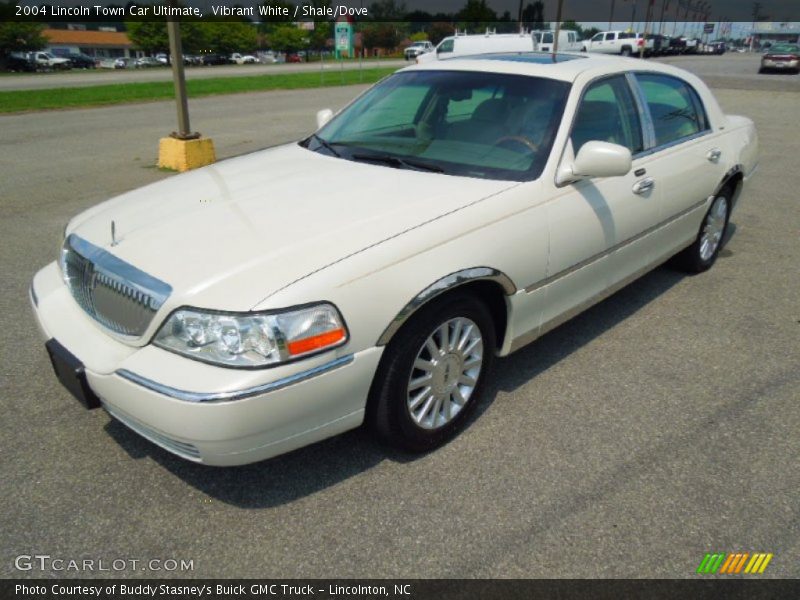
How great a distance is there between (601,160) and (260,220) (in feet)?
5.30

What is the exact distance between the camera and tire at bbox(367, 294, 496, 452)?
2.57 m

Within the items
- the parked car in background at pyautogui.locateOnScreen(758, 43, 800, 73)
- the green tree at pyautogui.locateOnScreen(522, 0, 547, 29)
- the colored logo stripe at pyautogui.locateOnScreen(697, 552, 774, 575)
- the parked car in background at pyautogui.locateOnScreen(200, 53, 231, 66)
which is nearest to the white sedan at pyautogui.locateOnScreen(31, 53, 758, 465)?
the colored logo stripe at pyautogui.locateOnScreen(697, 552, 774, 575)

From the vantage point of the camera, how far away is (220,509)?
8.39 feet

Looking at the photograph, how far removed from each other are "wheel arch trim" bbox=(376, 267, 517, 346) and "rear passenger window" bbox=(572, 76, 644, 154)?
0.94m

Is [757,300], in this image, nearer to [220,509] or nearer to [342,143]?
[342,143]

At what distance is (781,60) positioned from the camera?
1292 inches

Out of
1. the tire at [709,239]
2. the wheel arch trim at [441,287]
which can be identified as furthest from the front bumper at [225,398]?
the tire at [709,239]

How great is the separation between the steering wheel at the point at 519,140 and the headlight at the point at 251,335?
60.1 inches

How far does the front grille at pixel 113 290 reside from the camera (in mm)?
2373

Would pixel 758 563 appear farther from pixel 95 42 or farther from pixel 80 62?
pixel 95 42

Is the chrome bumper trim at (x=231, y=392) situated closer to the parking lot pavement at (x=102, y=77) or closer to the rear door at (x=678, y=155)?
the rear door at (x=678, y=155)

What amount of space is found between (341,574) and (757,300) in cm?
384

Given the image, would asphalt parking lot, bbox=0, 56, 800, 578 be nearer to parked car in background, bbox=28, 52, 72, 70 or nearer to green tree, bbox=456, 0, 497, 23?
parked car in background, bbox=28, 52, 72, 70
